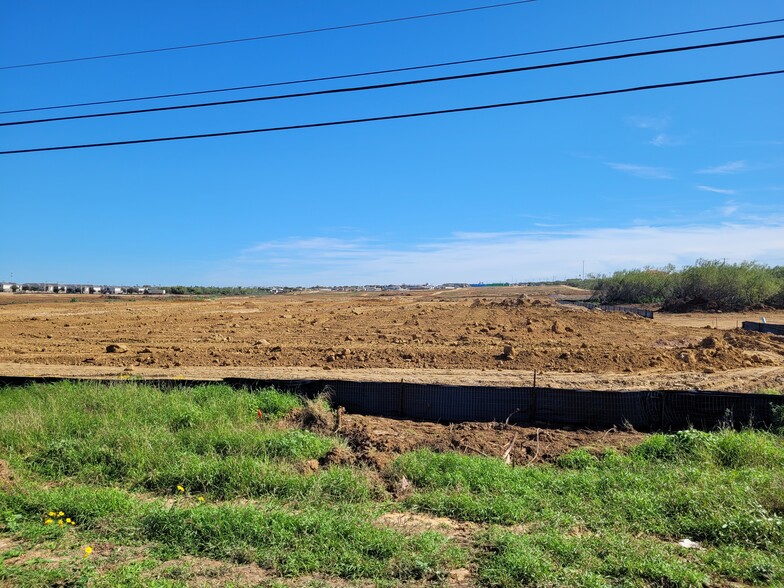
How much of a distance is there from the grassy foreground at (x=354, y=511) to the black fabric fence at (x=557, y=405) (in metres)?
1.12

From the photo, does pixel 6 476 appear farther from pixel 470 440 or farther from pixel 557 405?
pixel 557 405

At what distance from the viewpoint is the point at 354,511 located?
6.04m

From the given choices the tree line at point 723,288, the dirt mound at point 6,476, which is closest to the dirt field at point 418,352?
the dirt mound at point 6,476

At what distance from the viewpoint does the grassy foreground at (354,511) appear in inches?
189

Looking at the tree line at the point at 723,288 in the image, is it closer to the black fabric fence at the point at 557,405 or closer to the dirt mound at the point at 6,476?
the black fabric fence at the point at 557,405

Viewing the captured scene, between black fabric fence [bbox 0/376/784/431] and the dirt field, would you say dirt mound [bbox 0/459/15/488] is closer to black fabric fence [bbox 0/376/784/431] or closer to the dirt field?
black fabric fence [bbox 0/376/784/431]

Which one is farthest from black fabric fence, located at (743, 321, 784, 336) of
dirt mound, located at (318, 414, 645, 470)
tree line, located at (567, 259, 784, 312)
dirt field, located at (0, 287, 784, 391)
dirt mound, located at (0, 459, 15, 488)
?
dirt mound, located at (0, 459, 15, 488)

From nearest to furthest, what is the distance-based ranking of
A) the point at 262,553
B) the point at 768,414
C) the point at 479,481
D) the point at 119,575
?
the point at 119,575 < the point at 262,553 < the point at 479,481 < the point at 768,414

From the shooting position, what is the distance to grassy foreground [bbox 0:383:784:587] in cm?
481

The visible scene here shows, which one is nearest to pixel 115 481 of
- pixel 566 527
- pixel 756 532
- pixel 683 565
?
pixel 566 527

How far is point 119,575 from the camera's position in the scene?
473cm

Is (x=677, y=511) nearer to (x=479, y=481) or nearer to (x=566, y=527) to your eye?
(x=566, y=527)

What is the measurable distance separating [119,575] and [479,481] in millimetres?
3945

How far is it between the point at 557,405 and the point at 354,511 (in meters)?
5.48
